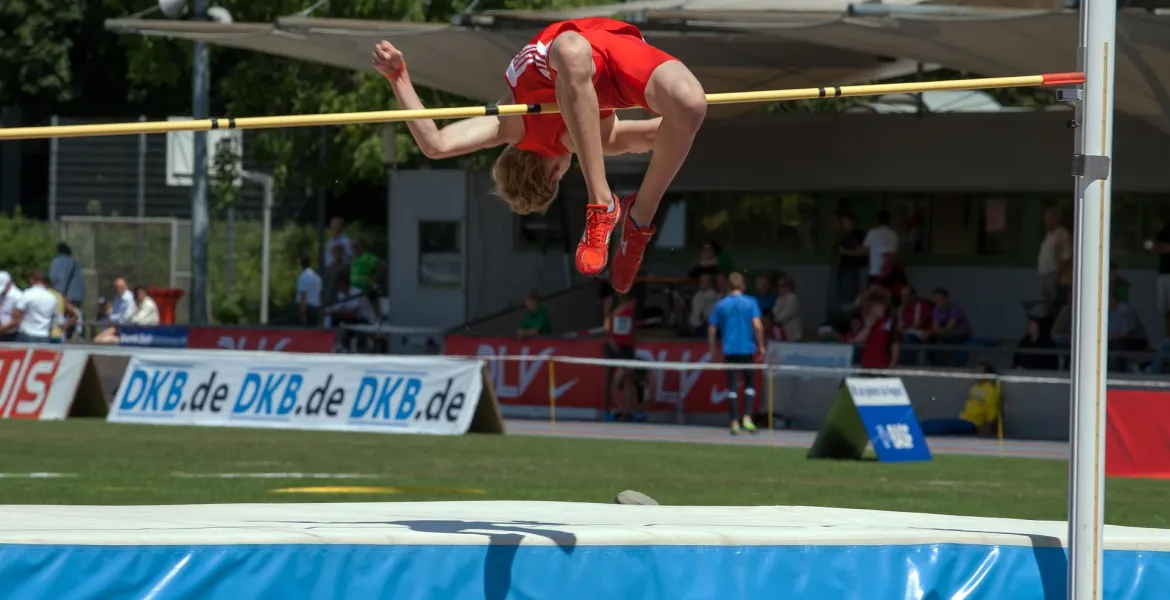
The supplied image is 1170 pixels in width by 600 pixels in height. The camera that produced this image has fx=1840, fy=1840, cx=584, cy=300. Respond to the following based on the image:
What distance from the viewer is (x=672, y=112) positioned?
20.2 ft

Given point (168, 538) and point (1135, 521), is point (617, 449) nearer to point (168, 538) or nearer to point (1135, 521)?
point (1135, 521)

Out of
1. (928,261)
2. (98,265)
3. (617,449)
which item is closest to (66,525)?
(617,449)

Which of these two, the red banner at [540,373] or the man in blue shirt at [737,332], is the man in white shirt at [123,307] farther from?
the man in blue shirt at [737,332]

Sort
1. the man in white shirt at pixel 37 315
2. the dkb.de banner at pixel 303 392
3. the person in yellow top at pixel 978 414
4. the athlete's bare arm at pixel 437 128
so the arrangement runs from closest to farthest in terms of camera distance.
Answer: the athlete's bare arm at pixel 437 128 → the dkb.de banner at pixel 303 392 → the person in yellow top at pixel 978 414 → the man in white shirt at pixel 37 315

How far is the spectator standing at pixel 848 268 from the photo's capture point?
2195 cm

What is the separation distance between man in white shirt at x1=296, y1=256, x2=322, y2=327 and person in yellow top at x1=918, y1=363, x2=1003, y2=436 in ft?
30.8

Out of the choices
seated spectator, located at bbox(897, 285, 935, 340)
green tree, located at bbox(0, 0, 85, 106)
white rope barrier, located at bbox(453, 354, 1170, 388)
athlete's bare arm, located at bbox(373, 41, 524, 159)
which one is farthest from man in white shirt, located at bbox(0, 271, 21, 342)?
athlete's bare arm, located at bbox(373, 41, 524, 159)

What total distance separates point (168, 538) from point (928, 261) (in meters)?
18.8

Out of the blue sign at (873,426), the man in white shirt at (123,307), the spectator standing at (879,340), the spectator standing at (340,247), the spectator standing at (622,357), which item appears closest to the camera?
the blue sign at (873,426)

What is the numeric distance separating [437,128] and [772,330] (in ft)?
46.0

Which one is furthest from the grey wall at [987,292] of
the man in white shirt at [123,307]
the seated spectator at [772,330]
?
the man in white shirt at [123,307]

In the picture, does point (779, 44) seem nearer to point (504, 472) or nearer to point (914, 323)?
point (914, 323)

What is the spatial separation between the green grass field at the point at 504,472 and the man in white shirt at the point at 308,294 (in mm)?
6947

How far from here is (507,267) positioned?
84.7ft
